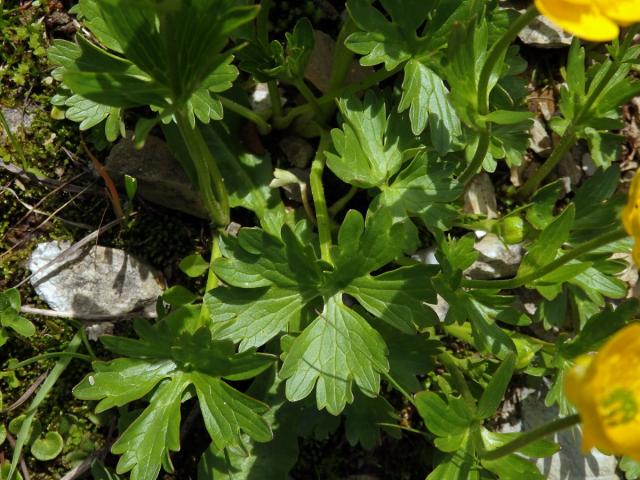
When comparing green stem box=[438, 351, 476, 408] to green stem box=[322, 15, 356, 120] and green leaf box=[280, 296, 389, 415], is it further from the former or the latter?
green stem box=[322, 15, 356, 120]

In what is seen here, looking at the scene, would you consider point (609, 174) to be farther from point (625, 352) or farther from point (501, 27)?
point (625, 352)

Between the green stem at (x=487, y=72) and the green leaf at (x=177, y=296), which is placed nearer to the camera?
the green stem at (x=487, y=72)

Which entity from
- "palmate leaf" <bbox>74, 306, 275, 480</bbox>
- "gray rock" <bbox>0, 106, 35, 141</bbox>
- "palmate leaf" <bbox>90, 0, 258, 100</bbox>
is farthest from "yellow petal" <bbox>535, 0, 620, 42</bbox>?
"gray rock" <bbox>0, 106, 35, 141</bbox>

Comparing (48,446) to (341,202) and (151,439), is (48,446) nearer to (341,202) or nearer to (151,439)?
(151,439)

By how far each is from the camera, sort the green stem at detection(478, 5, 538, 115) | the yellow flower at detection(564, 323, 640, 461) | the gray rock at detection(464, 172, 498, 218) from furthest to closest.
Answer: the gray rock at detection(464, 172, 498, 218) < the green stem at detection(478, 5, 538, 115) < the yellow flower at detection(564, 323, 640, 461)

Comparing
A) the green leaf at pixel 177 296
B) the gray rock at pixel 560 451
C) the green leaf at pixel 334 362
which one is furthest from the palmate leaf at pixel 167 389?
the gray rock at pixel 560 451

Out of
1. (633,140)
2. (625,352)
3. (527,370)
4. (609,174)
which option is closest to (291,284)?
(527,370)

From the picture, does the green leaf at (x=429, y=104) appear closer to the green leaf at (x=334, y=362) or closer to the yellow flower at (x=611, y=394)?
the green leaf at (x=334, y=362)
